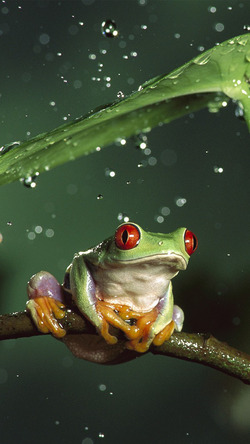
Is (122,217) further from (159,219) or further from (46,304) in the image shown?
(46,304)

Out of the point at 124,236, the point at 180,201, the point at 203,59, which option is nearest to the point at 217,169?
the point at 180,201

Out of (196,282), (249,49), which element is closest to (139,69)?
(196,282)

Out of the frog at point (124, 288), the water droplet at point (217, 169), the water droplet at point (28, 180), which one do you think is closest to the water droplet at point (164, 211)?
the water droplet at point (217, 169)

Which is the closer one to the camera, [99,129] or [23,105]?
[99,129]

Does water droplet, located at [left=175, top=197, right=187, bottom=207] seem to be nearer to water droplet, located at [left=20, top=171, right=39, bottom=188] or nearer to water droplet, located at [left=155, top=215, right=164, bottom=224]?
water droplet, located at [left=155, top=215, right=164, bottom=224]

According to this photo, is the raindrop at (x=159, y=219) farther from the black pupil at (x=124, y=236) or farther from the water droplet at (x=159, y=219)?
the black pupil at (x=124, y=236)

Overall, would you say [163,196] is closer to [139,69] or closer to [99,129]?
[139,69]
